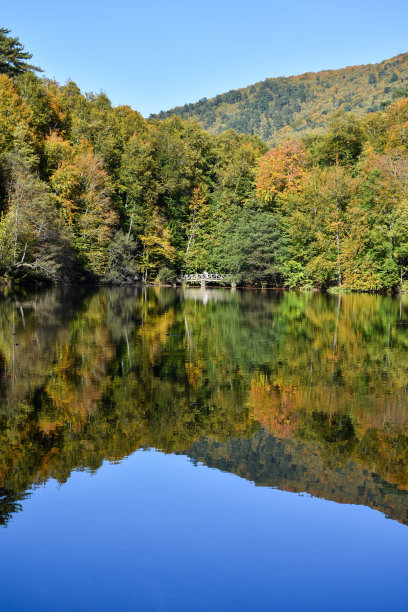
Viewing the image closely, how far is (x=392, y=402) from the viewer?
10.1 meters

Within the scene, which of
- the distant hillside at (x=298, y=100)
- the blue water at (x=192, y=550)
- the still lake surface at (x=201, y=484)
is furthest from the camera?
the distant hillside at (x=298, y=100)

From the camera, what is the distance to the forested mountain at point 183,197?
45.7 m

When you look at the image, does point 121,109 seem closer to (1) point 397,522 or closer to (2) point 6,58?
(2) point 6,58

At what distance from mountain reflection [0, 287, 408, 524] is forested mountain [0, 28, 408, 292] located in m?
26.5

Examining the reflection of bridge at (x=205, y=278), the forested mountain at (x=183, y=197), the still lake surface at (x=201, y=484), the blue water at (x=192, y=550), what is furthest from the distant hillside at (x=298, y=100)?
the blue water at (x=192, y=550)

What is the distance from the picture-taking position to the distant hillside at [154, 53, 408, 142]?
112 m

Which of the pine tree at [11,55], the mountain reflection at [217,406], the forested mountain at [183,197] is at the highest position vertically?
the pine tree at [11,55]

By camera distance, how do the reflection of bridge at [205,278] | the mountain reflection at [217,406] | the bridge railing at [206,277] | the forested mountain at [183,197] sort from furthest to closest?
the bridge railing at [206,277]
the reflection of bridge at [205,278]
the forested mountain at [183,197]
the mountain reflection at [217,406]

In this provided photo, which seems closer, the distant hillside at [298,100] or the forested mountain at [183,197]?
the forested mountain at [183,197]

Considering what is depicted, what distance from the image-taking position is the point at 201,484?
639 centimetres

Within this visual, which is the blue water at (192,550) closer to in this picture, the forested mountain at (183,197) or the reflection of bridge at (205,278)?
the forested mountain at (183,197)

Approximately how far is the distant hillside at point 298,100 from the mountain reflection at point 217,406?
9490 centimetres

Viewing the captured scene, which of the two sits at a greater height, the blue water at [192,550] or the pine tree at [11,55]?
the pine tree at [11,55]

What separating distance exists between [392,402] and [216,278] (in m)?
54.0
